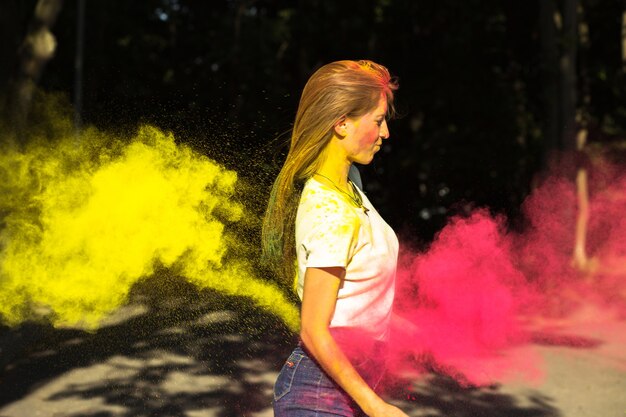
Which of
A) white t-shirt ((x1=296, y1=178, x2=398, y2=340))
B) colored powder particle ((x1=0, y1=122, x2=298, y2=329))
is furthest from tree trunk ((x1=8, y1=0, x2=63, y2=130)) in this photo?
white t-shirt ((x1=296, y1=178, x2=398, y2=340))

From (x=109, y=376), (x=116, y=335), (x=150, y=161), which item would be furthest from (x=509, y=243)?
(x=116, y=335)

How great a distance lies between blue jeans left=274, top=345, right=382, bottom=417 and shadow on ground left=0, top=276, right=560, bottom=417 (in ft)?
12.5

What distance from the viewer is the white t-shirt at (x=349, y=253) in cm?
230

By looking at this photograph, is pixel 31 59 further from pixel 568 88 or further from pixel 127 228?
pixel 568 88

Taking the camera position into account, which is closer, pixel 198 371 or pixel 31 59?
pixel 198 371

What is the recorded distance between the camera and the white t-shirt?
2.30m

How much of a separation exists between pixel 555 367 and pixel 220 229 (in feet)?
16.0

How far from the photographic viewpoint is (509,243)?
4.88 m

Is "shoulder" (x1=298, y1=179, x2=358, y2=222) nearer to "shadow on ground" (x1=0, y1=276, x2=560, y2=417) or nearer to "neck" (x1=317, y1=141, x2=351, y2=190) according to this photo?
"neck" (x1=317, y1=141, x2=351, y2=190)

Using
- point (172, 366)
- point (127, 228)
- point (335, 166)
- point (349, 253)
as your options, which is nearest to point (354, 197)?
point (335, 166)

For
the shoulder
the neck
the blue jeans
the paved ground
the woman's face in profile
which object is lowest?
the paved ground

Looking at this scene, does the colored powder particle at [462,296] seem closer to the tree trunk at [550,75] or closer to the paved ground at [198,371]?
the paved ground at [198,371]

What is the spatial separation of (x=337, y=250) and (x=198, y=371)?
17.9 ft

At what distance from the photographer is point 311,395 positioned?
2.41 m
